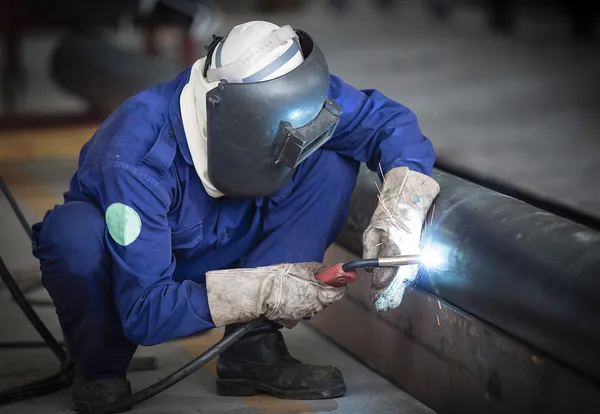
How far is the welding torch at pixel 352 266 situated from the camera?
254cm

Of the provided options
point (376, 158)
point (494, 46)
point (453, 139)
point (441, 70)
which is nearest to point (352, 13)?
point (494, 46)

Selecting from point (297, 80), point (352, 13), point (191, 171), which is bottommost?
point (352, 13)

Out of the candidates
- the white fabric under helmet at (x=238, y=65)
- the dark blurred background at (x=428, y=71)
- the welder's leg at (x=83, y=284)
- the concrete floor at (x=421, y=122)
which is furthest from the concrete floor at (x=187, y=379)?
the dark blurred background at (x=428, y=71)

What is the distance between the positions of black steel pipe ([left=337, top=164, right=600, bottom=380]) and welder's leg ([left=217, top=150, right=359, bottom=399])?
12.3 inches

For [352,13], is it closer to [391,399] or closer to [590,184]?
[590,184]

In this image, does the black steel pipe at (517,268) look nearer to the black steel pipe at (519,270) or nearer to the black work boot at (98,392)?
the black steel pipe at (519,270)

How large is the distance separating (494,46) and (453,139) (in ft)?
12.7

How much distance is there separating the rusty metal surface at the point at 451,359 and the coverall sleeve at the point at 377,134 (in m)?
0.37

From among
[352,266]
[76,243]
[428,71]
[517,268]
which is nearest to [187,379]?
[76,243]

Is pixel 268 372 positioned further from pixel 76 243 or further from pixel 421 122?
pixel 421 122

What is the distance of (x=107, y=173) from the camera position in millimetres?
2652

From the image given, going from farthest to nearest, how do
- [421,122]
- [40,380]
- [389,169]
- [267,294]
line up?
[421,122] → [40,380] → [389,169] → [267,294]

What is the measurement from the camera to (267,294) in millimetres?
2631

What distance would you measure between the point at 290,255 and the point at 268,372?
0.34 metres
